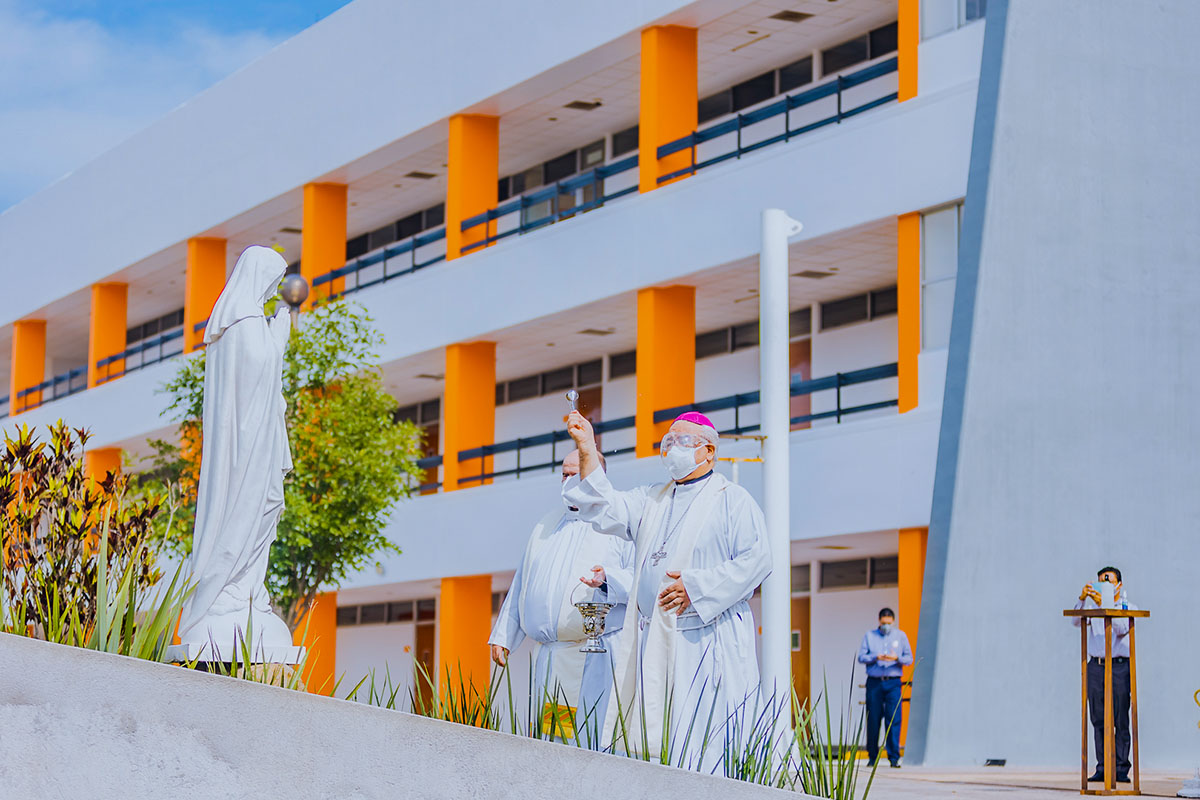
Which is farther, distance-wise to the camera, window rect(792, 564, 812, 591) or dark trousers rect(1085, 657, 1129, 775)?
window rect(792, 564, 812, 591)

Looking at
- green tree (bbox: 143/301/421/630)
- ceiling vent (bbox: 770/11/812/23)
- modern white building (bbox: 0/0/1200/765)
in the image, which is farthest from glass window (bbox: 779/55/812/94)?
green tree (bbox: 143/301/421/630)

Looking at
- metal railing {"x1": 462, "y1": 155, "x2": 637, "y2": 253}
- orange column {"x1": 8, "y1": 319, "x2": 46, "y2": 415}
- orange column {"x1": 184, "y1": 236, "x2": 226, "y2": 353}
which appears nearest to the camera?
metal railing {"x1": 462, "y1": 155, "x2": 637, "y2": 253}

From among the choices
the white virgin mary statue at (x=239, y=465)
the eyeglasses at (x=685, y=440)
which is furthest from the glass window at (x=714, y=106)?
the eyeglasses at (x=685, y=440)

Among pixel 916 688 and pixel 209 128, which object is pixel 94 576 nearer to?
pixel 916 688

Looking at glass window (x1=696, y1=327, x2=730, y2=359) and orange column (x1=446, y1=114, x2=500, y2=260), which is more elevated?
orange column (x1=446, y1=114, x2=500, y2=260)

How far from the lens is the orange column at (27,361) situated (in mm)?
39219

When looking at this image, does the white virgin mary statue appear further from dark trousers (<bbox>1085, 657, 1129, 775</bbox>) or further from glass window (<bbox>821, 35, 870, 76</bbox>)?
glass window (<bbox>821, 35, 870, 76</bbox>)

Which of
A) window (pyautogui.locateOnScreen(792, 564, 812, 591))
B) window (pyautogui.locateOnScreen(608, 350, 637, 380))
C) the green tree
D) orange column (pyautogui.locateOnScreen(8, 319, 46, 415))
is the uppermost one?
orange column (pyautogui.locateOnScreen(8, 319, 46, 415))

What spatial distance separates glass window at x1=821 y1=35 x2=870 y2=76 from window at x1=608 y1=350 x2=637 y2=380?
6256 millimetres

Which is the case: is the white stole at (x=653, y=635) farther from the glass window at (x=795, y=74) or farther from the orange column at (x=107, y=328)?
the orange column at (x=107, y=328)

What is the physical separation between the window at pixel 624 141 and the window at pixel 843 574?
746 cm

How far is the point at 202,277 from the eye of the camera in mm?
32906

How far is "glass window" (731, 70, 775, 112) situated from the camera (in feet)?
83.4

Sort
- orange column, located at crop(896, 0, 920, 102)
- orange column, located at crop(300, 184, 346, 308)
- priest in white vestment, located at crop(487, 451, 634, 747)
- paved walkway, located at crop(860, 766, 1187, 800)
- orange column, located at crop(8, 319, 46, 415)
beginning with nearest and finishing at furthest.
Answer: priest in white vestment, located at crop(487, 451, 634, 747)
paved walkway, located at crop(860, 766, 1187, 800)
orange column, located at crop(896, 0, 920, 102)
orange column, located at crop(300, 184, 346, 308)
orange column, located at crop(8, 319, 46, 415)
